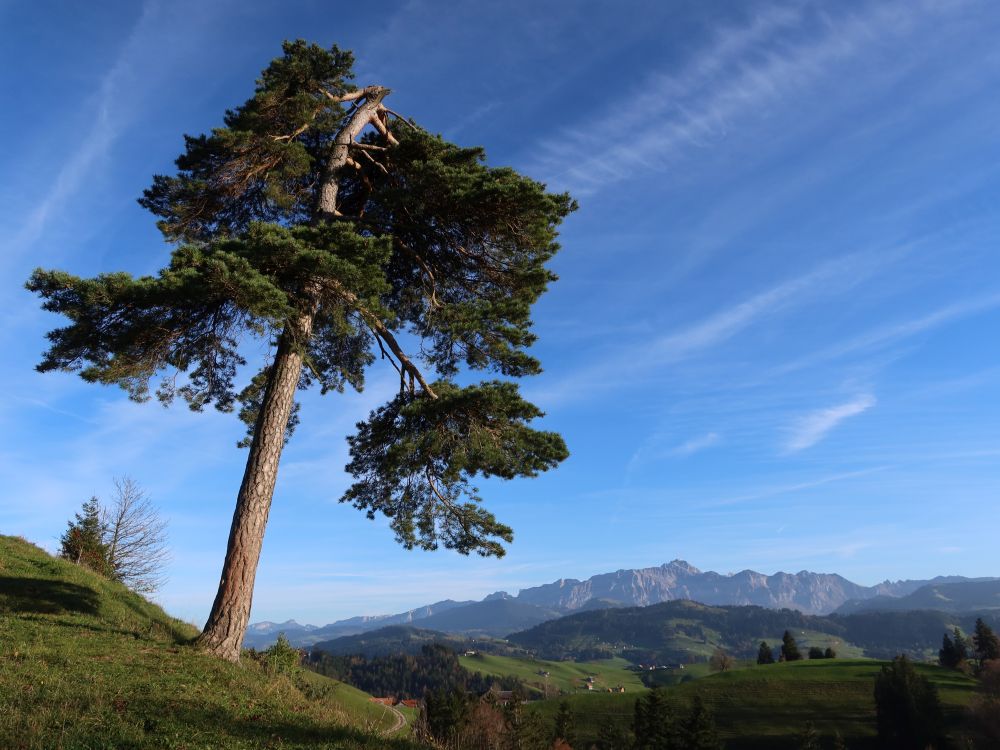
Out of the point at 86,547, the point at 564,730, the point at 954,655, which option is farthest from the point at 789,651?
the point at 86,547

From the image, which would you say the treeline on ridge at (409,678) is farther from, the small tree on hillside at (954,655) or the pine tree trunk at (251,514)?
the pine tree trunk at (251,514)

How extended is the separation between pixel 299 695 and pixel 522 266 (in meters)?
10.6

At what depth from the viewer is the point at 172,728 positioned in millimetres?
6723

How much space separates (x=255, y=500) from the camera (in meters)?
11.3

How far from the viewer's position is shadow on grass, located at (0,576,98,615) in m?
13.2

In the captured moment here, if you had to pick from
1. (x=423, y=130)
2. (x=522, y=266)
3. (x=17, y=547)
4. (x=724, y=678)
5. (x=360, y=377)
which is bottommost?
(x=724, y=678)

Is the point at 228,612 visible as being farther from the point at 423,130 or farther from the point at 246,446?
the point at 423,130

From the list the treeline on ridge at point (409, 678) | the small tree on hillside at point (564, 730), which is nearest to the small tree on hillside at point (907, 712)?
the small tree on hillside at point (564, 730)

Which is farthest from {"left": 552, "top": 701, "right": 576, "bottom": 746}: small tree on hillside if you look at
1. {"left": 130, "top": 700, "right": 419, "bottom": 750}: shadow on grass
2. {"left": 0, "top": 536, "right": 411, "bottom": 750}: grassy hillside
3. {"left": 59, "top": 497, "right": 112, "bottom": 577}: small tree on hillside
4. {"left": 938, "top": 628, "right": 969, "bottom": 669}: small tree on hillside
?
{"left": 938, "top": 628, "right": 969, "bottom": 669}: small tree on hillside

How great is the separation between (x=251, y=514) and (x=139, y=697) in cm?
391

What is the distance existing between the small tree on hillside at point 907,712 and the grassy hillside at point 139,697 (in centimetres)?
8932

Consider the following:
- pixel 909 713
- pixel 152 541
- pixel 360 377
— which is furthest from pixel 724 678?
pixel 360 377

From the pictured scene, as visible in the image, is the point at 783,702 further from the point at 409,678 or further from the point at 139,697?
the point at 409,678

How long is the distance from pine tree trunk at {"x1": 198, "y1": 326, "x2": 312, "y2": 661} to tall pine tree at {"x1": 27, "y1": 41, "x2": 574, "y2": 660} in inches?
1.2
